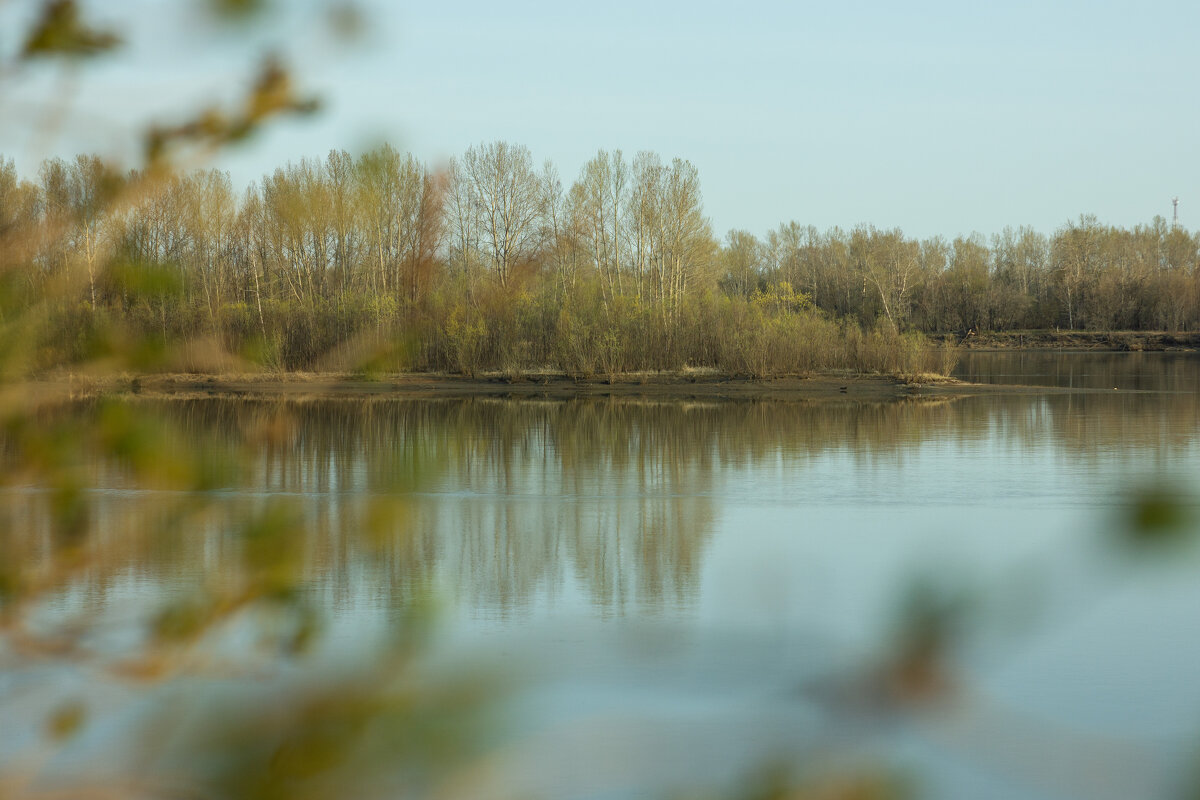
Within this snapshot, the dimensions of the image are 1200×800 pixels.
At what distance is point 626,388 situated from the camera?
3734cm

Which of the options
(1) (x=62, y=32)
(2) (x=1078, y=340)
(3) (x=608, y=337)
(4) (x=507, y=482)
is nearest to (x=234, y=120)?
(1) (x=62, y=32)

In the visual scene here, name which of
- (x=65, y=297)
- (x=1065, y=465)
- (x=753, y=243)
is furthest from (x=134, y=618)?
(x=753, y=243)

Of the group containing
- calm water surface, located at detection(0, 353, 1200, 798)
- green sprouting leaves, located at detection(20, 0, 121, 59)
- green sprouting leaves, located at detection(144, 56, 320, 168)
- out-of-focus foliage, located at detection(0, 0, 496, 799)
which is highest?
green sprouting leaves, located at detection(20, 0, 121, 59)

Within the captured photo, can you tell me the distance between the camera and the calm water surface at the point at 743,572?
125cm

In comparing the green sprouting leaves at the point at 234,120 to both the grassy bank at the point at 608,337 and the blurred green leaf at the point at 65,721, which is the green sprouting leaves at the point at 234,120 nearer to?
the blurred green leaf at the point at 65,721

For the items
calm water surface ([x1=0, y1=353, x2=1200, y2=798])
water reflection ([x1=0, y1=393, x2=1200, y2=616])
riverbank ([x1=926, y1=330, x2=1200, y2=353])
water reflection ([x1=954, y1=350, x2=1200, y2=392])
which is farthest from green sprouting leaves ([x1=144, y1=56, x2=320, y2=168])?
riverbank ([x1=926, y1=330, x2=1200, y2=353])

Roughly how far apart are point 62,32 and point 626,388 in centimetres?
3615

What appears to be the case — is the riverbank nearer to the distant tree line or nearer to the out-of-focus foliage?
the distant tree line

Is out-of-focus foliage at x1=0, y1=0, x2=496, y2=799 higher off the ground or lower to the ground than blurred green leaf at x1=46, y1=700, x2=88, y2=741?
higher

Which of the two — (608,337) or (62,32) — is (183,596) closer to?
(62,32)

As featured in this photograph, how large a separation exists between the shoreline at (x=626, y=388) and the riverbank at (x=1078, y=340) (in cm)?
3691

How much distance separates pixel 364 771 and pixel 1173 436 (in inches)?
861

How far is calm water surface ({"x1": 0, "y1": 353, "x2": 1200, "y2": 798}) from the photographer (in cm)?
125

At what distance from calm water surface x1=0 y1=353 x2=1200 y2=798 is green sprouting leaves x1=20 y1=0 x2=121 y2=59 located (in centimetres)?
47
